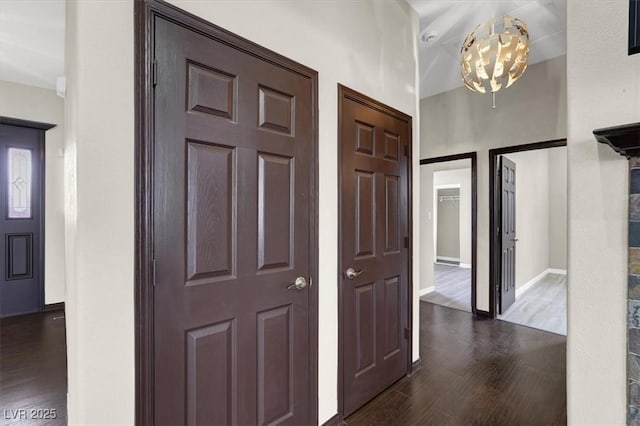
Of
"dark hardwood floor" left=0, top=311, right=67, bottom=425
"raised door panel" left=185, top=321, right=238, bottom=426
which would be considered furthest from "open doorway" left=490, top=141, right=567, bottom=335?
"dark hardwood floor" left=0, top=311, right=67, bottom=425

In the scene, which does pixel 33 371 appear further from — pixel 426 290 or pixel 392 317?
pixel 426 290

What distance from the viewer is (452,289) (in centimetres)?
527

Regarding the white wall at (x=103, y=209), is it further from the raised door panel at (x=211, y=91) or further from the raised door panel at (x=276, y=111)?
the raised door panel at (x=276, y=111)

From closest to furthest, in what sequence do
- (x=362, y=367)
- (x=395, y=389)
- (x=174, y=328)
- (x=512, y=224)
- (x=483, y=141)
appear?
(x=174, y=328)
(x=362, y=367)
(x=395, y=389)
(x=483, y=141)
(x=512, y=224)

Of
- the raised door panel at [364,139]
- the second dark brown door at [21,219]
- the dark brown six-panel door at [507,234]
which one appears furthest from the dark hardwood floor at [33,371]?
the dark brown six-panel door at [507,234]

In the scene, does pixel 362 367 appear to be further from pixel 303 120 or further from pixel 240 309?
pixel 303 120

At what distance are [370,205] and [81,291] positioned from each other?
65.3 inches

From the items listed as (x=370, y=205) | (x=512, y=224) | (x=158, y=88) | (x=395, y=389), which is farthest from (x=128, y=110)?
(x=512, y=224)

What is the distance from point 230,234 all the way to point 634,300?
147 centimetres

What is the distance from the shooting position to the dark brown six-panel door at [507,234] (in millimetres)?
3904

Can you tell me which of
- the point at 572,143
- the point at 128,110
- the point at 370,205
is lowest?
the point at 370,205

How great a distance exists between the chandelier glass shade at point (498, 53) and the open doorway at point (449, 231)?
79.5 inches

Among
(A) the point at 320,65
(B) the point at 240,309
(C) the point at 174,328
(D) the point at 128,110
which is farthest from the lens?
(A) the point at 320,65

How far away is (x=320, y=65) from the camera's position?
71.7 inches
